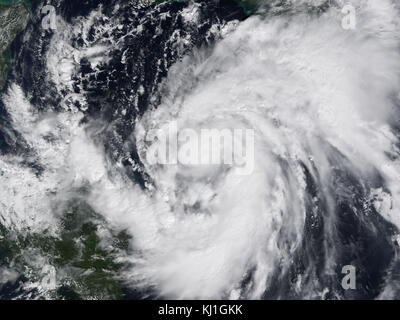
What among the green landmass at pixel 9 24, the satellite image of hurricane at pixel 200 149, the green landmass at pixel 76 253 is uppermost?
the green landmass at pixel 9 24

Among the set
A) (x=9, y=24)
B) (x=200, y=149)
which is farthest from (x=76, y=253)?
(x=9, y=24)

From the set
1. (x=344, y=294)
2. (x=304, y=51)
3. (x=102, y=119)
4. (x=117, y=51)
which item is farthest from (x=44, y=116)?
(x=344, y=294)

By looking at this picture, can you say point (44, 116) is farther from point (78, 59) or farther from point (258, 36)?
point (258, 36)

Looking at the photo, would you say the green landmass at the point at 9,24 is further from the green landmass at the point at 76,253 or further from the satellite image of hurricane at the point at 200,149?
the green landmass at the point at 76,253

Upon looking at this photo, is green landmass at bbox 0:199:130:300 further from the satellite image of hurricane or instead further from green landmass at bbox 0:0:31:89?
green landmass at bbox 0:0:31:89

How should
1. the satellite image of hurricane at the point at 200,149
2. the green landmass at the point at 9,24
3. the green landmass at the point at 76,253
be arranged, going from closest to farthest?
the satellite image of hurricane at the point at 200,149, the green landmass at the point at 76,253, the green landmass at the point at 9,24

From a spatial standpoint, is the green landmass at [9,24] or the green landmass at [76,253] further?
the green landmass at [9,24]

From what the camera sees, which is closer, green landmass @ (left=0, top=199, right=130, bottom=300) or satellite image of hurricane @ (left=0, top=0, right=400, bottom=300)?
satellite image of hurricane @ (left=0, top=0, right=400, bottom=300)

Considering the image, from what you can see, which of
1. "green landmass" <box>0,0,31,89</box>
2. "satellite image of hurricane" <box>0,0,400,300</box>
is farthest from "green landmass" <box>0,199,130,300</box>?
"green landmass" <box>0,0,31,89</box>

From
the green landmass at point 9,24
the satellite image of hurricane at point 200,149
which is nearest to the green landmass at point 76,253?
the satellite image of hurricane at point 200,149

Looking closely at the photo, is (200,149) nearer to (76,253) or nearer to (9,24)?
(76,253)
